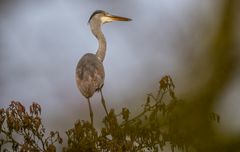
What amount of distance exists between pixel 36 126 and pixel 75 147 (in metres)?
0.33

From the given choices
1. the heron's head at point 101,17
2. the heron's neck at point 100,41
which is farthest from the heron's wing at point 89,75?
the heron's head at point 101,17

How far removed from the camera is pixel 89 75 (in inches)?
239

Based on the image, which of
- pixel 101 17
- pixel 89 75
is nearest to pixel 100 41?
pixel 101 17

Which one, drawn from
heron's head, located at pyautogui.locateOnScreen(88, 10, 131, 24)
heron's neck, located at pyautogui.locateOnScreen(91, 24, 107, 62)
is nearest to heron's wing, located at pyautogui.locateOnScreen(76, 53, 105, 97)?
heron's neck, located at pyautogui.locateOnScreen(91, 24, 107, 62)

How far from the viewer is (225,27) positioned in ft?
1.94

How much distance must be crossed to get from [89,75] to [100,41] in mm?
1602

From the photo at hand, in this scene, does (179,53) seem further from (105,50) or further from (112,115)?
(105,50)

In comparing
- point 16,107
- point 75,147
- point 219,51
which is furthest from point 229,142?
point 16,107

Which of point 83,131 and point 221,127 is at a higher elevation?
point 83,131

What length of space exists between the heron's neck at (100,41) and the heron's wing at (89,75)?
44.6 inches

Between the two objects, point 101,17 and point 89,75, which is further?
point 101,17

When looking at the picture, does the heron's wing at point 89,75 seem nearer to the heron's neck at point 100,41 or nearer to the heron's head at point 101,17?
the heron's neck at point 100,41

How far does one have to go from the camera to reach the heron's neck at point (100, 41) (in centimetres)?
745

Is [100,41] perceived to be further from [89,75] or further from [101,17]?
[89,75]
